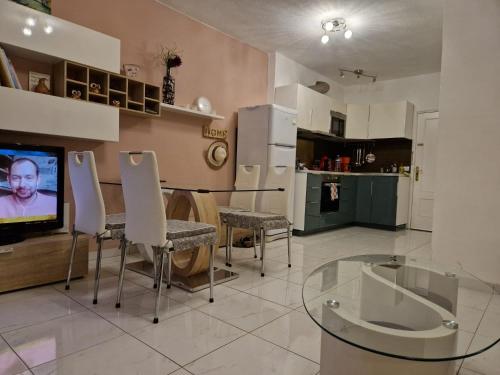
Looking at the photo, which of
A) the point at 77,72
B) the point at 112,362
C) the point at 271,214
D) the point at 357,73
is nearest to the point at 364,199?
the point at 357,73

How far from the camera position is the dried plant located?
3.36 meters

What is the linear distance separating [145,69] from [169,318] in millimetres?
A: 2513

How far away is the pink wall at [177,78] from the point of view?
9.81 feet

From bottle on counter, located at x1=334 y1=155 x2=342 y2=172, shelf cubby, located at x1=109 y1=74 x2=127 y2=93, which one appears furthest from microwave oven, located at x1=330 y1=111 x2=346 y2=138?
shelf cubby, located at x1=109 y1=74 x2=127 y2=93

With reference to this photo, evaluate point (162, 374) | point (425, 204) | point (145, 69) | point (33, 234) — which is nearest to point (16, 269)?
point (33, 234)

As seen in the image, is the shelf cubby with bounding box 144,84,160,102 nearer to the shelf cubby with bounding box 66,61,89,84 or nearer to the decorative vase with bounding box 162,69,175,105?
the decorative vase with bounding box 162,69,175,105

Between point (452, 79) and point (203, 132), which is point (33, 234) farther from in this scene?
point (452, 79)

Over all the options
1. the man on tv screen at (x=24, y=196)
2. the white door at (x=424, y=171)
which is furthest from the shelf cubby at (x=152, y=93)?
the white door at (x=424, y=171)

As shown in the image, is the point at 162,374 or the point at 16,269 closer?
the point at 162,374

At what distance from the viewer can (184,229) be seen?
2084 mm

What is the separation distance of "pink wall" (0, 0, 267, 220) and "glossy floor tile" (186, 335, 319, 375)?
1.93 metres

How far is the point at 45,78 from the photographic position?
2.62 m

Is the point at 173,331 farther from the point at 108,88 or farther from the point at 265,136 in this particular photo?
the point at 265,136

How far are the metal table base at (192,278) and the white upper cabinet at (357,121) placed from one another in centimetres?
395
